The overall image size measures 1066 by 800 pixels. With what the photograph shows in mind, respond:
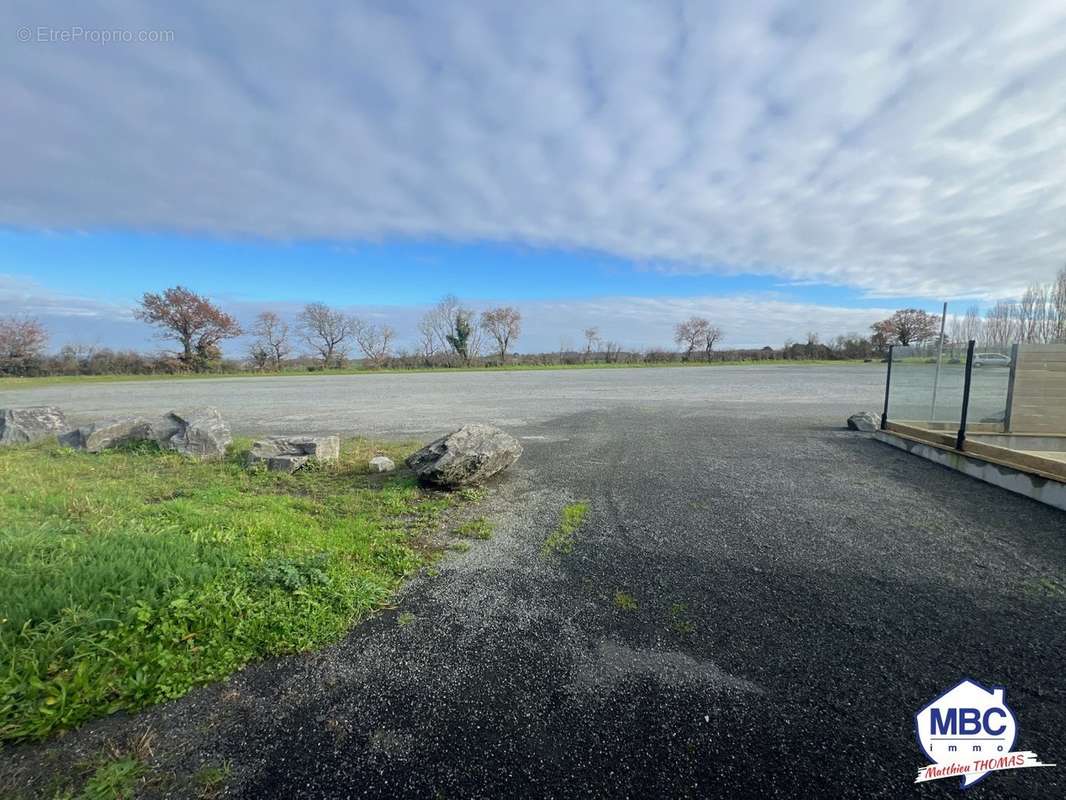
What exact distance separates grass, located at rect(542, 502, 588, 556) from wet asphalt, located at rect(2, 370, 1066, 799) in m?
0.11

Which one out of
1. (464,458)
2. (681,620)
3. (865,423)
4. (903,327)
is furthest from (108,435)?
(903,327)

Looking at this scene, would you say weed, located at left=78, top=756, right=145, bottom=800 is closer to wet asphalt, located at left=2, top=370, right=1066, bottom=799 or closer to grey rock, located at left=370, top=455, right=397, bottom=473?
wet asphalt, located at left=2, top=370, right=1066, bottom=799

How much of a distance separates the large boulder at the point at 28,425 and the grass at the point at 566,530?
402 inches

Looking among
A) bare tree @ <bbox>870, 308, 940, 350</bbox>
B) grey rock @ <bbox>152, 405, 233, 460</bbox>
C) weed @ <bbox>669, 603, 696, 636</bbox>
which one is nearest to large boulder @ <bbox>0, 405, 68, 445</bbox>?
grey rock @ <bbox>152, 405, 233, 460</bbox>

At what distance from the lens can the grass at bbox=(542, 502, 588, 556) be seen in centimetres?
382

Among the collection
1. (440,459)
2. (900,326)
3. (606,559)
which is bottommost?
(606,559)

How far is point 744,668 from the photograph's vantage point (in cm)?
229

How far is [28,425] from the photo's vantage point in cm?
820

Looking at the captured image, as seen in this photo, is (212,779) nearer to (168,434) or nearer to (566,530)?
(566,530)

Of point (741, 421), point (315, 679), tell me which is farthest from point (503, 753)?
point (741, 421)

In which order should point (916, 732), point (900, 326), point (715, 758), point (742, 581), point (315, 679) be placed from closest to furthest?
point (715, 758) → point (916, 732) → point (315, 679) → point (742, 581) → point (900, 326)

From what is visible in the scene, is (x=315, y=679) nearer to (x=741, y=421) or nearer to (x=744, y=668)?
(x=744, y=668)

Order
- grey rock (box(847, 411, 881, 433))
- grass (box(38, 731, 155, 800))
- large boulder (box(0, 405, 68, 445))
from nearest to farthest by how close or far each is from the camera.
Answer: grass (box(38, 731, 155, 800))
large boulder (box(0, 405, 68, 445))
grey rock (box(847, 411, 881, 433))

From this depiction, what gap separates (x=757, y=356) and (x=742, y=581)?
59.2m
